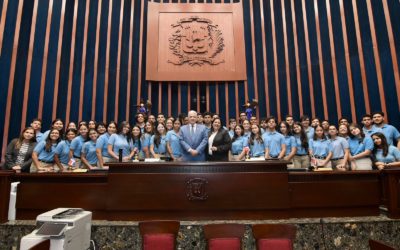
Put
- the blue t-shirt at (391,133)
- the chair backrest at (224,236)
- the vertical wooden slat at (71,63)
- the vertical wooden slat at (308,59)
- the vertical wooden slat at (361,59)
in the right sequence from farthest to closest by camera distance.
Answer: the vertical wooden slat at (308,59) < the vertical wooden slat at (71,63) < the vertical wooden slat at (361,59) < the blue t-shirt at (391,133) < the chair backrest at (224,236)

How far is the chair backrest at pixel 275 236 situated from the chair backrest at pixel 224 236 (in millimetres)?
133

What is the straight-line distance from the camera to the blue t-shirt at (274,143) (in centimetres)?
359

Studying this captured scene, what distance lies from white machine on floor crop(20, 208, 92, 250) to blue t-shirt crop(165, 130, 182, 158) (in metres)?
1.69

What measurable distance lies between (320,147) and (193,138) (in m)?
1.71

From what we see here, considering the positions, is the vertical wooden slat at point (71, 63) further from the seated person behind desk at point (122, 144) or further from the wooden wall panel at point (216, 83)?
the seated person behind desk at point (122, 144)

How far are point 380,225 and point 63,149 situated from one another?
3.60 meters

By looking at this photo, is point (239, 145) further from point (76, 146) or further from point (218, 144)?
point (76, 146)

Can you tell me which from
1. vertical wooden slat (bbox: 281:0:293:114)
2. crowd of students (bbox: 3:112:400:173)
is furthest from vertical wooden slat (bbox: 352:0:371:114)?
crowd of students (bbox: 3:112:400:173)

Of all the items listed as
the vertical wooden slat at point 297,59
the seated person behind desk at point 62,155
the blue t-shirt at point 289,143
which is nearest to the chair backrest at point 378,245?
the blue t-shirt at point 289,143

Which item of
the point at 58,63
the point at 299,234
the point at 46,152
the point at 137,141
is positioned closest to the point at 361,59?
the point at 299,234

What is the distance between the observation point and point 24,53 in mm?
5137

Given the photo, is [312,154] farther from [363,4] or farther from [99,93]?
[99,93]

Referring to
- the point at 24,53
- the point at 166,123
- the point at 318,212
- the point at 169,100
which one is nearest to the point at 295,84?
the point at 169,100

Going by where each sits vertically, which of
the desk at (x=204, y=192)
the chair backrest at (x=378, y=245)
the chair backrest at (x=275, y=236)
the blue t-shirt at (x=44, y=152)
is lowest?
the chair backrest at (x=275, y=236)
